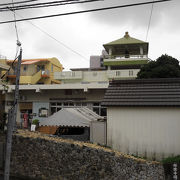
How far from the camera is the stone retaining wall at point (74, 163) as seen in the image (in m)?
8.79

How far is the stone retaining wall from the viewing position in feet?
28.8

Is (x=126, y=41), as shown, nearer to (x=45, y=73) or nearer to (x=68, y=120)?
(x=45, y=73)

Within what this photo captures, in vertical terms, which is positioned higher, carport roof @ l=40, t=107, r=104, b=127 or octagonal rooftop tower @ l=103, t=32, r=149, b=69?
octagonal rooftop tower @ l=103, t=32, r=149, b=69

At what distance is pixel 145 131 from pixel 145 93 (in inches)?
80.8

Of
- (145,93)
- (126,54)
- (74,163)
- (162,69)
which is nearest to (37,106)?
(126,54)

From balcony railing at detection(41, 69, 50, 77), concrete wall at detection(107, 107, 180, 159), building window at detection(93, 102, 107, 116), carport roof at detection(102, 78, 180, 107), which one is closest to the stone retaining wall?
concrete wall at detection(107, 107, 180, 159)

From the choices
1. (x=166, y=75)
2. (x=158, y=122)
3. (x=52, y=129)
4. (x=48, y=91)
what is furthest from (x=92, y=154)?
(x=48, y=91)

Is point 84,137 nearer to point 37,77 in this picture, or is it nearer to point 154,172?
point 154,172

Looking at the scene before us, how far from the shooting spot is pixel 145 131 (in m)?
10.8

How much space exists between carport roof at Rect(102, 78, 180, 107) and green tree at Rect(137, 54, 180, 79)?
333 inches

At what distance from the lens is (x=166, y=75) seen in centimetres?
1984

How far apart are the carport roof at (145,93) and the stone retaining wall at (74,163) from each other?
301 centimetres

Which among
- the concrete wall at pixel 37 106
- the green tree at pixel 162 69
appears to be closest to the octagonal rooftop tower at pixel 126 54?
the green tree at pixel 162 69

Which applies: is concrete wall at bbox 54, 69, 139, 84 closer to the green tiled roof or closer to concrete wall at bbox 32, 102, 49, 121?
concrete wall at bbox 32, 102, 49, 121
